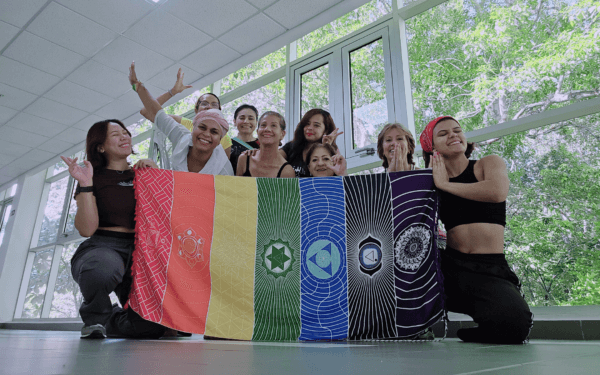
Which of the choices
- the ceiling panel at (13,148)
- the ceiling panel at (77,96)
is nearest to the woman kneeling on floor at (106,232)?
the ceiling panel at (77,96)

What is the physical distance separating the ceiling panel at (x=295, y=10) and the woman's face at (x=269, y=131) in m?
1.90

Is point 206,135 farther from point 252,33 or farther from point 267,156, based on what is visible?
point 252,33

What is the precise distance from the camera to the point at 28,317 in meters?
8.23

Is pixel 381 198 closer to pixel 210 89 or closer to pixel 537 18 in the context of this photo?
pixel 537 18

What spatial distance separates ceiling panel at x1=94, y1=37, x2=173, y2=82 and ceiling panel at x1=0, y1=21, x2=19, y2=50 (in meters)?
0.79

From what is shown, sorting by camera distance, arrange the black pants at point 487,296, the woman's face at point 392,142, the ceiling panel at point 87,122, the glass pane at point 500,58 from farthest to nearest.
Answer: the ceiling panel at point 87,122, the glass pane at point 500,58, the woman's face at point 392,142, the black pants at point 487,296

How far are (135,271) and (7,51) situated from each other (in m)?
4.27

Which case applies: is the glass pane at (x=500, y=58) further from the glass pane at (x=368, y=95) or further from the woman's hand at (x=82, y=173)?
the woman's hand at (x=82, y=173)

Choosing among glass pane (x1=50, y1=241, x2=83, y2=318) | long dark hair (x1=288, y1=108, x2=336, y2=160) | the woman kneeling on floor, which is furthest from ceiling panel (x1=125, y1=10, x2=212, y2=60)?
glass pane (x1=50, y1=241, x2=83, y2=318)

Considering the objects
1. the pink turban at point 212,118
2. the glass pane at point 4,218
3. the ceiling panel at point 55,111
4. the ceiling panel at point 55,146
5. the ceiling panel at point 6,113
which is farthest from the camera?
the glass pane at point 4,218

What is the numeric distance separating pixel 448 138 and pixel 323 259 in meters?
0.85

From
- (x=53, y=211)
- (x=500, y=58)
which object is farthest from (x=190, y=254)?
(x=53, y=211)

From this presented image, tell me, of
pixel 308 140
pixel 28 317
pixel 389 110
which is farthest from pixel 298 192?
pixel 28 317

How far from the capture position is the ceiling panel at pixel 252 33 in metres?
4.16
